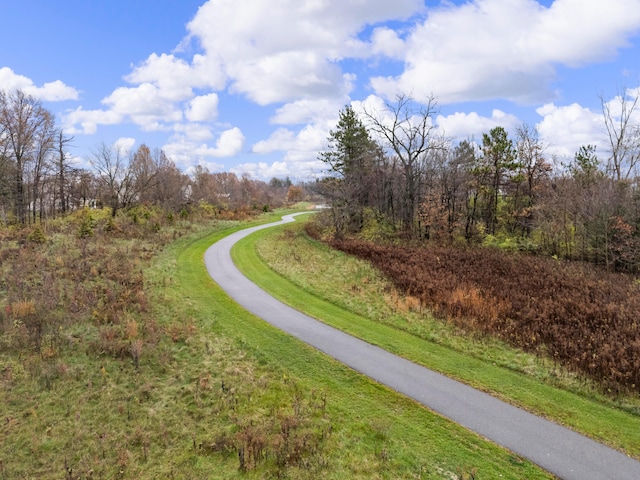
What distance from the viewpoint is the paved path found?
679cm

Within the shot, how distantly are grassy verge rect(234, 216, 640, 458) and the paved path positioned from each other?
0.42 m

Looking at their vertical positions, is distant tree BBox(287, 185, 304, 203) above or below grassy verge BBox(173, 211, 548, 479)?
above

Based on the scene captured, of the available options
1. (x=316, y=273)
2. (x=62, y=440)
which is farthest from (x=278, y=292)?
(x=62, y=440)

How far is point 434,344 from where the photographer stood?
1211 centimetres

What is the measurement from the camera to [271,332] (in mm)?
12688

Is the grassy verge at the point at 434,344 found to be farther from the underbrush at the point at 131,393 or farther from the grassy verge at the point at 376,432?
the underbrush at the point at 131,393

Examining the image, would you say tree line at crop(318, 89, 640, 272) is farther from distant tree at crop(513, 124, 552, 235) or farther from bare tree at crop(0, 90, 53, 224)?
bare tree at crop(0, 90, 53, 224)

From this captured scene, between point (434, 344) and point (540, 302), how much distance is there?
19.1ft

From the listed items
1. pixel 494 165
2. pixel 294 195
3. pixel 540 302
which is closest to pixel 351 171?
pixel 494 165

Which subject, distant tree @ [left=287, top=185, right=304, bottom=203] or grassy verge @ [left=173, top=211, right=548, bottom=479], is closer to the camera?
grassy verge @ [left=173, top=211, right=548, bottom=479]

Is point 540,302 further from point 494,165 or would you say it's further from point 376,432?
point 494,165

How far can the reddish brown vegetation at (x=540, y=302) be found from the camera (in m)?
10.7

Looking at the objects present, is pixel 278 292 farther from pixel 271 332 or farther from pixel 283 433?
pixel 283 433

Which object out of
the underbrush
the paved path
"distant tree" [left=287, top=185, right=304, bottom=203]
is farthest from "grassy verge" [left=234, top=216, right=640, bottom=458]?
"distant tree" [left=287, top=185, right=304, bottom=203]
